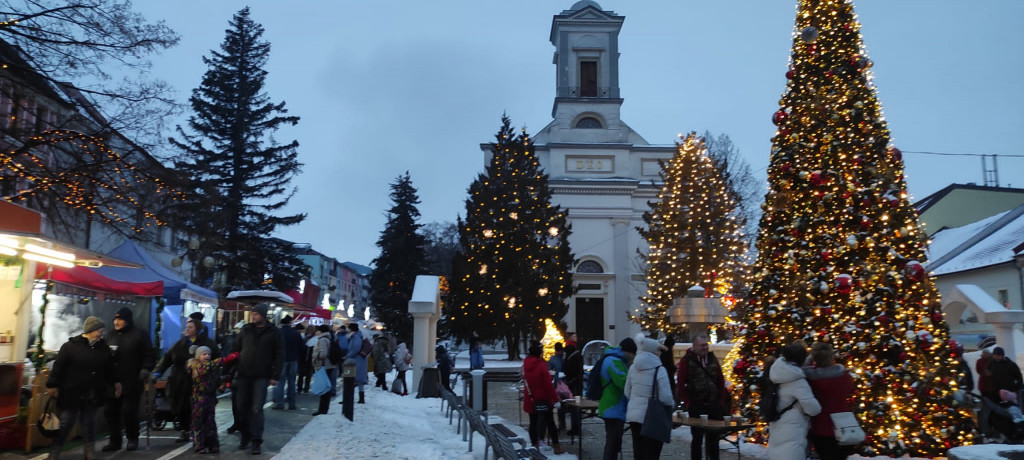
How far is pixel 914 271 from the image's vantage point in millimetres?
10992

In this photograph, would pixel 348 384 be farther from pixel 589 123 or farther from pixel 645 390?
pixel 589 123

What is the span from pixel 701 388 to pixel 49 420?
8170 mm

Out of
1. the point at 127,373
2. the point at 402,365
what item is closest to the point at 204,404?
the point at 127,373

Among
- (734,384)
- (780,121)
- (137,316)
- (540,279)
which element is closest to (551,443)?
(734,384)

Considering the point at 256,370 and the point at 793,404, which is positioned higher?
the point at 256,370

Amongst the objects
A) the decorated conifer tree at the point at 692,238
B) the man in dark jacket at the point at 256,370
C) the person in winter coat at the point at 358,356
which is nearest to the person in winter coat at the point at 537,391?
the man in dark jacket at the point at 256,370

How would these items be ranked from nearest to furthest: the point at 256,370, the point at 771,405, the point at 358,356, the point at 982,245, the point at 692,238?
the point at 771,405 → the point at 256,370 → the point at 358,356 → the point at 982,245 → the point at 692,238

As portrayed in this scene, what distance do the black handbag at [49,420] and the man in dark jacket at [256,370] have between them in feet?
7.19

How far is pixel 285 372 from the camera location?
1573cm

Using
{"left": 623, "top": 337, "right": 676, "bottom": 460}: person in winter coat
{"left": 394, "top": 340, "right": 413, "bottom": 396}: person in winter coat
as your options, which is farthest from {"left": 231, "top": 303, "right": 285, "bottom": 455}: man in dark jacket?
{"left": 394, "top": 340, "right": 413, "bottom": 396}: person in winter coat

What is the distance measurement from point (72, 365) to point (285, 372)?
7.38 m

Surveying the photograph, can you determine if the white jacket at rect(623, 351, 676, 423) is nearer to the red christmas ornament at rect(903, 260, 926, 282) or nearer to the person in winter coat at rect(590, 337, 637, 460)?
the person in winter coat at rect(590, 337, 637, 460)

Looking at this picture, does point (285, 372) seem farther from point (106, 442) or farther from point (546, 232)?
point (546, 232)

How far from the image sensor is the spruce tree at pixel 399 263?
47625 mm
